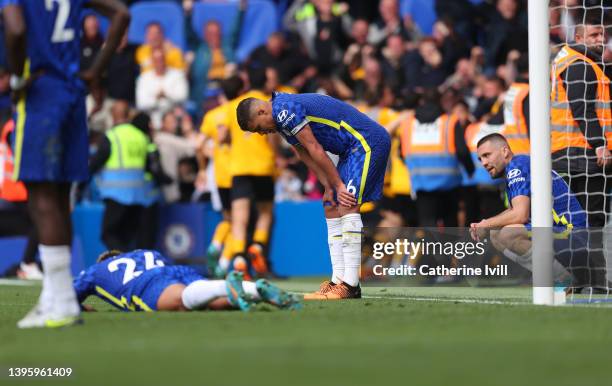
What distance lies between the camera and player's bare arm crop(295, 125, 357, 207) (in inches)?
382

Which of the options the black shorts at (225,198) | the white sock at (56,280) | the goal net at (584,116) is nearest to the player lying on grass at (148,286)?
the white sock at (56,280)

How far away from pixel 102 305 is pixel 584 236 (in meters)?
3.51

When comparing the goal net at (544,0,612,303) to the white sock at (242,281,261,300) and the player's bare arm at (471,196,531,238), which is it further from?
the white sock at (242,281,261,300)

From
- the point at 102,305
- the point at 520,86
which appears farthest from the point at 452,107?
the point at 102,305

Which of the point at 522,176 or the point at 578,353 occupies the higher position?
the point at 522,176

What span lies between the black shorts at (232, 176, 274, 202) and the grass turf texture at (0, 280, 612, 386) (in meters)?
6.95

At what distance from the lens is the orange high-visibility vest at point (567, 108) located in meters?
10.4

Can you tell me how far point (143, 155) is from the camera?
635 inches

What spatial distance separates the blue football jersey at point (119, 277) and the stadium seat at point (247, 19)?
1288 cm

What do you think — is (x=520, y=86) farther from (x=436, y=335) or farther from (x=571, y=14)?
(x=436, y=335)

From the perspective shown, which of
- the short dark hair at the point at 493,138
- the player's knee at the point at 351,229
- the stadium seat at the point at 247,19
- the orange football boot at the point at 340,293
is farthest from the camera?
the stadium seat at the point at 247,19

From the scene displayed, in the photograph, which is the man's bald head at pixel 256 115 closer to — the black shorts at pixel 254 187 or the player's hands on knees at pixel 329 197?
the player's hands on knees at pixel 329 197

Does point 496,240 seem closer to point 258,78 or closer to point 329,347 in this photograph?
point 329,347

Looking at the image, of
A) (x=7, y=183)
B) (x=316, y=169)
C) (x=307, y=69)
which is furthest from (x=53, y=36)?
A: (x=307, y=69)
